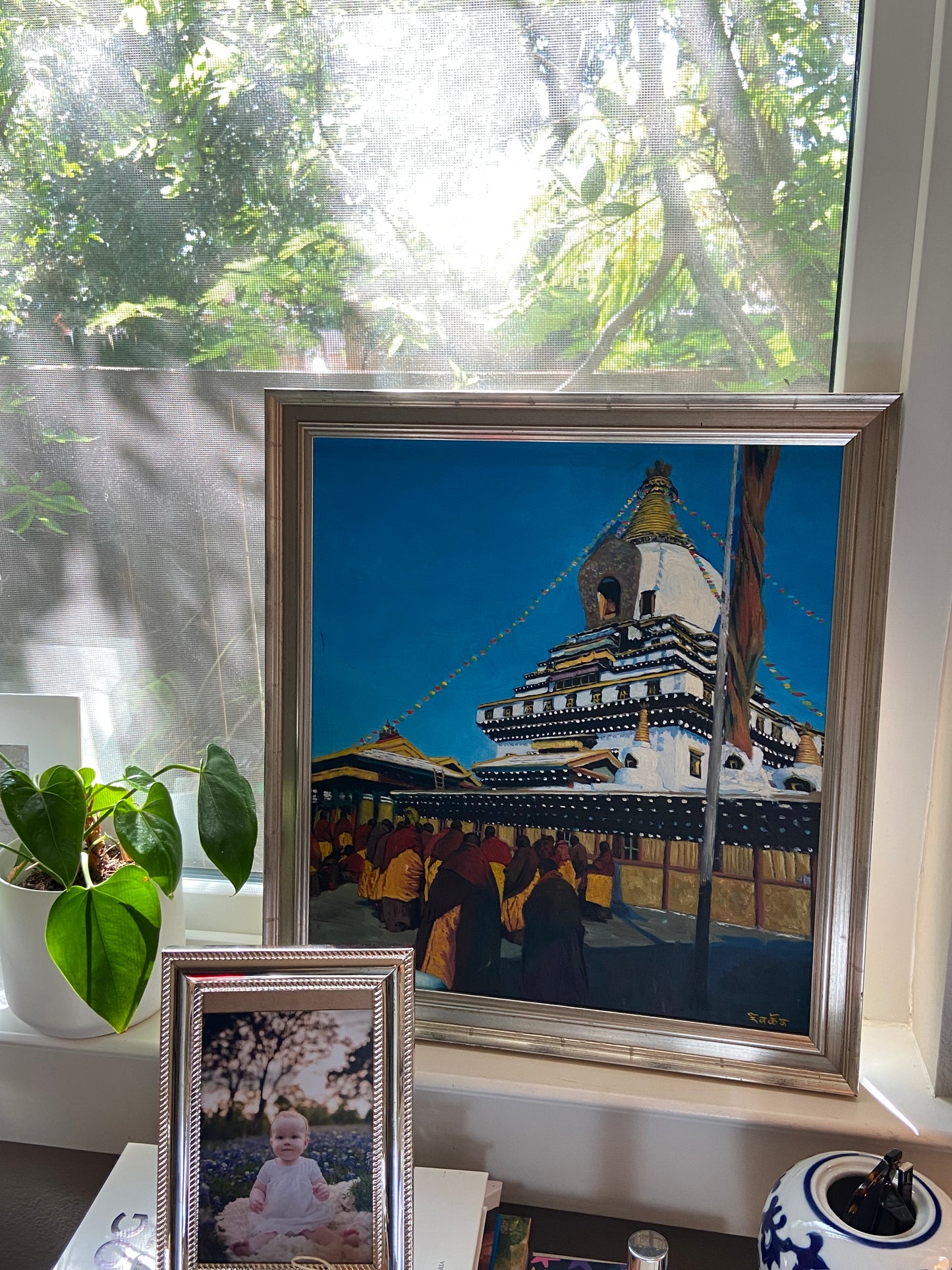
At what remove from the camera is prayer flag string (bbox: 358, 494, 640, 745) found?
77 cm

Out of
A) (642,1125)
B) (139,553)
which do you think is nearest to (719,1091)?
(642,1125)

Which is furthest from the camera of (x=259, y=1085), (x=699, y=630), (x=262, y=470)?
(x=262, y=470)

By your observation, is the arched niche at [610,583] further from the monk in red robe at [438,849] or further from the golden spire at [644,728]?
the monk in red robe at [438,849]

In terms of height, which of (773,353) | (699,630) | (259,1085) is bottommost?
(259,1085)

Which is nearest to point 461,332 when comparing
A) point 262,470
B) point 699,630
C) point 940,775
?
point 262,470

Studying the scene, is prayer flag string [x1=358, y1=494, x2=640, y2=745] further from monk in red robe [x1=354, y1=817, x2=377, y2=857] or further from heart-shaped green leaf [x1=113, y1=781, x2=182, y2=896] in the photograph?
heart-shaped green leaf [x1=113, y1=781, x2=182, y2=896]

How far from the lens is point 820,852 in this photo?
75 cm

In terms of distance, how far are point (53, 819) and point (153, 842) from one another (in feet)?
0.26

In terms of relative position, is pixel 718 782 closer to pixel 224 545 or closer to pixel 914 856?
pixel 914 856

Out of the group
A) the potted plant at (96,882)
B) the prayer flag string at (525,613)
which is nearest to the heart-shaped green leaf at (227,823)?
the potted plant at (96,882)

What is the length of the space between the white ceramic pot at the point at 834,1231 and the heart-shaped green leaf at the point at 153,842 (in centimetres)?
51

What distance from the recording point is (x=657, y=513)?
760mm

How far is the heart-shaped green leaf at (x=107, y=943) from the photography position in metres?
0.73

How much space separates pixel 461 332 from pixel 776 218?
29cm
